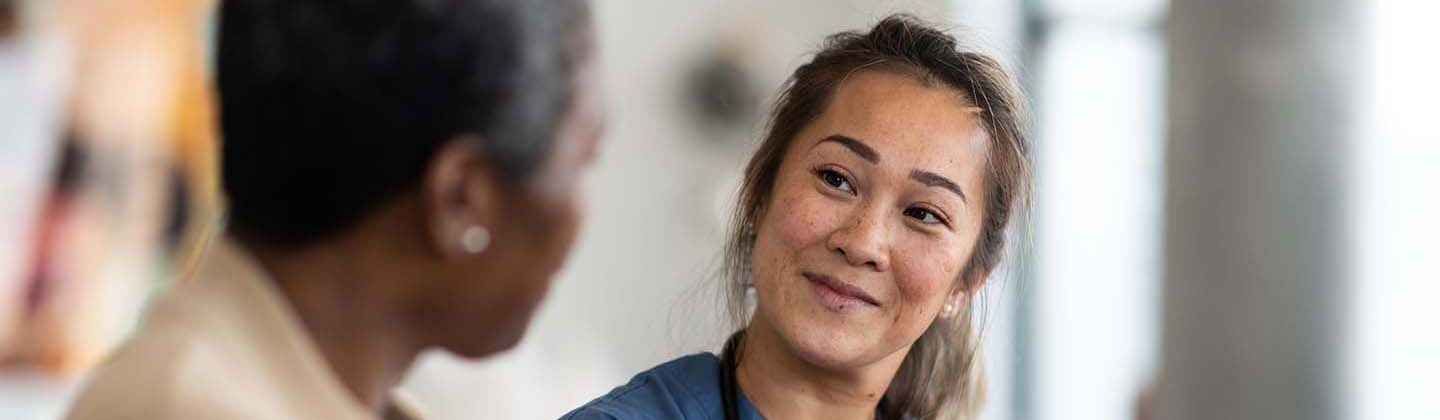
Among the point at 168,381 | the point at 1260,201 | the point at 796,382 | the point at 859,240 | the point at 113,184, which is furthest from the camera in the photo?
the point at 113,184

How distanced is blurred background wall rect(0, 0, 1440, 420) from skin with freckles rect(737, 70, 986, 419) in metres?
0.19

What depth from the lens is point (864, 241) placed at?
140cm

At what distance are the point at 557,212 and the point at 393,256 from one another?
69mm

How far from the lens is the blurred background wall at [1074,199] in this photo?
2.92 ft

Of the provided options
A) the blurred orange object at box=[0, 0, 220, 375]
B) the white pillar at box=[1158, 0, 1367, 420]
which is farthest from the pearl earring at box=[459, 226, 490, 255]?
the blurred orange object at box=[0, 0, 220, 375]

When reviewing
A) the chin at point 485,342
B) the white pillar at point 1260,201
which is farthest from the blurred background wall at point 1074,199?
the chin at point 485,342

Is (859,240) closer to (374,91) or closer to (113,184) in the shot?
(374,91)

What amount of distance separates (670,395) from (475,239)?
78 centimetres

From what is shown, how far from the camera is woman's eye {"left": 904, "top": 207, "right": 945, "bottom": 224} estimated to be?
146 cm

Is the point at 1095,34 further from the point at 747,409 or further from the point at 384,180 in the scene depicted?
the point at 384,180

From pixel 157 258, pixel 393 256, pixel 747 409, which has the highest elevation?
pixel 393 256

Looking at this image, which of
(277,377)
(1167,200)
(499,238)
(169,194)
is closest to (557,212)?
(499,238)

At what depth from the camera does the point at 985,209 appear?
5.07ft

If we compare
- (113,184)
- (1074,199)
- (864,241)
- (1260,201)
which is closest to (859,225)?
(864,241)
